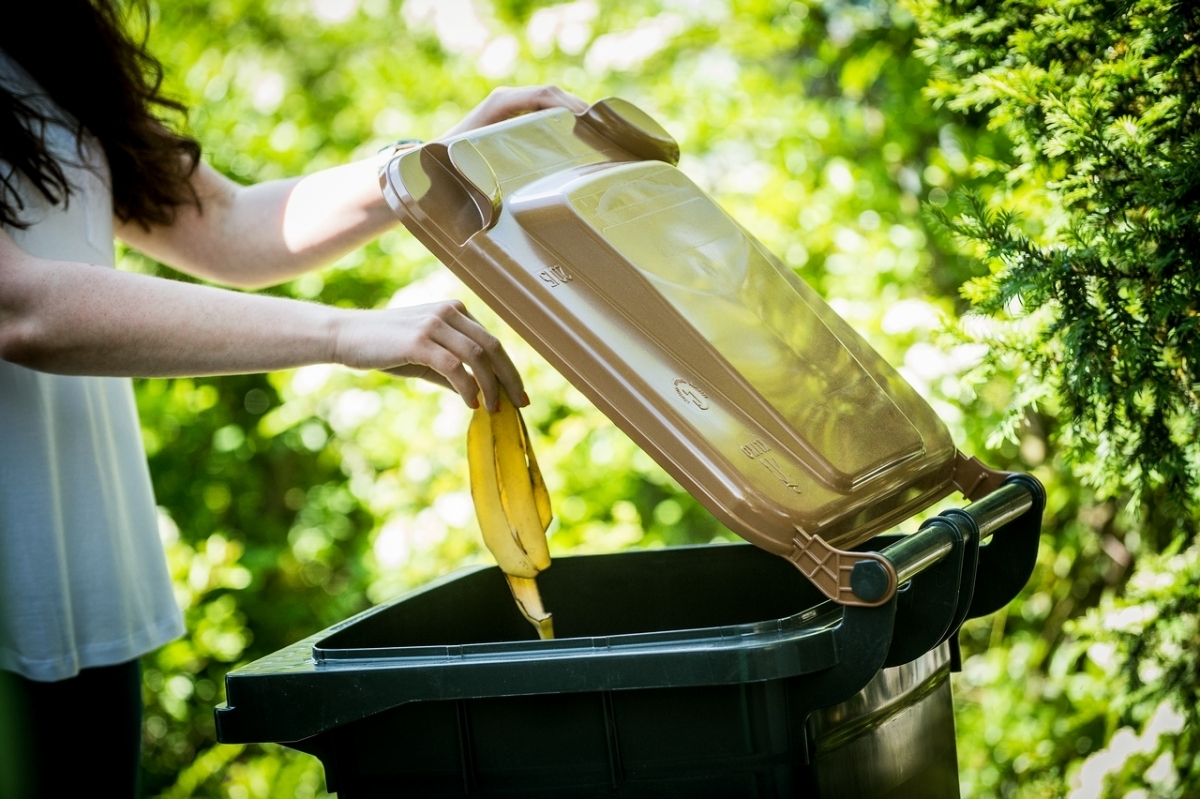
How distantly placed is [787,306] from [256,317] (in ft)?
2.26

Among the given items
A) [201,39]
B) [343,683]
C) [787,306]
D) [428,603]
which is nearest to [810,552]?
[787,306]

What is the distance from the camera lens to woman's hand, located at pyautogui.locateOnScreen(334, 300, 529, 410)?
46.8 inches

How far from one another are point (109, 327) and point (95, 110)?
610 mm

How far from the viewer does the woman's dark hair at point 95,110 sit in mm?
1453

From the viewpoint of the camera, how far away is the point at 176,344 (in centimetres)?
123

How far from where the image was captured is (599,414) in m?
3.01

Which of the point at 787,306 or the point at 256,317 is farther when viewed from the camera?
the point at 787,306

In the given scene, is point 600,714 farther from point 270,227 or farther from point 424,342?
point 270,227

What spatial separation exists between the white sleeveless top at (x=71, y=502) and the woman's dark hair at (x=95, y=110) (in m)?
0.03

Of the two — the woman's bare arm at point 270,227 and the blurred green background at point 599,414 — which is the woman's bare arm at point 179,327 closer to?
the woman's bare arm at point 270,227

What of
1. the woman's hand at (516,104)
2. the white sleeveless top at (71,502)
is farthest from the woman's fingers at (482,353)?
the white sleeveless top at (71,502)

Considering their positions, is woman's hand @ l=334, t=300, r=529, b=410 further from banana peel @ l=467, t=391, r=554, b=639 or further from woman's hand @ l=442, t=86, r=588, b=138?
woman's hand @ l=442, t=86, r=588, b=138

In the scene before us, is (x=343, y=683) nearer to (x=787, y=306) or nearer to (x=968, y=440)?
(x=787, y=306)

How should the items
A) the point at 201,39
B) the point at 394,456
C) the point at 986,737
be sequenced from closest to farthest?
the point at 986,737, the point at 394,456, the point at 201,39
